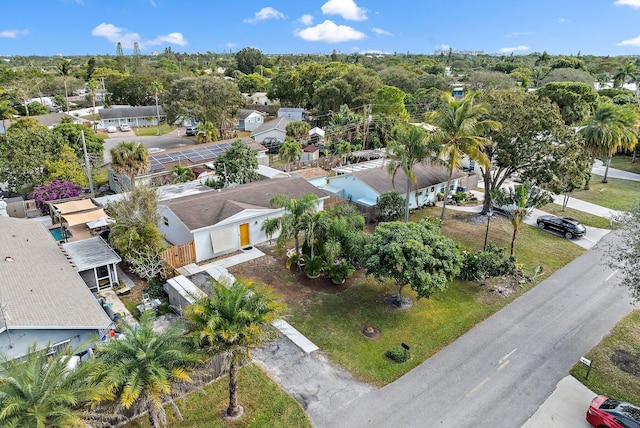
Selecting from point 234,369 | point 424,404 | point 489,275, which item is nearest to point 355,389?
point 424,404

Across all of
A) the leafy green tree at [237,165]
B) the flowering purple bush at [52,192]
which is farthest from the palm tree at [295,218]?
the flowering purple bush at [52,192]

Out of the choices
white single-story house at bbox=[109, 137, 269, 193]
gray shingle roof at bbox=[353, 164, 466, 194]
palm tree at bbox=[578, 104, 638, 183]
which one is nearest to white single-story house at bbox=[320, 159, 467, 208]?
gray shingle roof at bbox=[353, 164, 466, 194]

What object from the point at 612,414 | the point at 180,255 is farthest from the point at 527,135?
the point at 180,255

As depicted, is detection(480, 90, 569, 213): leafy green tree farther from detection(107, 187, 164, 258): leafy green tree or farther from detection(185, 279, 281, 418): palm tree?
detection(107, 187, 164, 258): leafy green tree

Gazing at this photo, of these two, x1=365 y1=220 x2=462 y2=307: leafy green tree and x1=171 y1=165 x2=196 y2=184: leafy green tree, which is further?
x1=171 y1=165 x2=196 y2=184: leafy green tree

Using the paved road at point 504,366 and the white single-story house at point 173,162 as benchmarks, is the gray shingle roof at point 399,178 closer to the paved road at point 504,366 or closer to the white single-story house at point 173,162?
the white single-story house at point 173,162

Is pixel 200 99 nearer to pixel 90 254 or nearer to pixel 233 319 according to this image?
pixel 90 254

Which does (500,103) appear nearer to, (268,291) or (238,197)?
(238,197)
